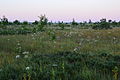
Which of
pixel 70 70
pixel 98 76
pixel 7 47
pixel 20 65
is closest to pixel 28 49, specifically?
pixel 7 47

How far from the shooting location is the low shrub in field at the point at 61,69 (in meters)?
5.32

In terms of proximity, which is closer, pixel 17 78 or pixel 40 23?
pixel 17 78

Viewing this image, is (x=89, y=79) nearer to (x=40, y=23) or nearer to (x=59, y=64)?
(x=59, y=64)

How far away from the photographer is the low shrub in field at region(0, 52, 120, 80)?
17.4 ft

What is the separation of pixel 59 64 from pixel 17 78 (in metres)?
1.42

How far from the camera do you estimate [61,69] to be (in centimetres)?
579

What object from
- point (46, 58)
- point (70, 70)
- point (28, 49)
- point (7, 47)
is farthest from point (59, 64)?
point (7, 47)

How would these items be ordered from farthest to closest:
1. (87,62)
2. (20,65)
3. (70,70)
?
(87,62), (20,65), (70,70)

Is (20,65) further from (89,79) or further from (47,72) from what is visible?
(89,79)

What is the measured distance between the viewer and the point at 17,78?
5273mm

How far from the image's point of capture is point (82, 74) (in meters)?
5.41

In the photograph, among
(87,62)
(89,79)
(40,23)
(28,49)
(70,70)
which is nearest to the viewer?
(89,79)

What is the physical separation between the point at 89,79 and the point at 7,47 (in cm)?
588

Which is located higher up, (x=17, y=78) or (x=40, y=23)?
(x=40, y=23)
